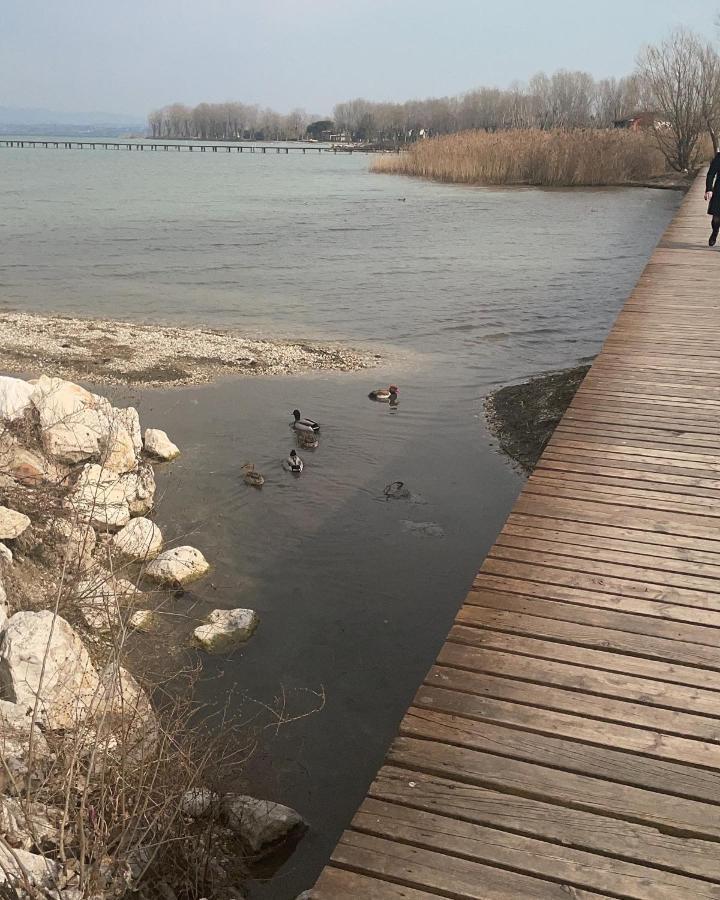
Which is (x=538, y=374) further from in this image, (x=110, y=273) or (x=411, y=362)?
(x=110, y=273)

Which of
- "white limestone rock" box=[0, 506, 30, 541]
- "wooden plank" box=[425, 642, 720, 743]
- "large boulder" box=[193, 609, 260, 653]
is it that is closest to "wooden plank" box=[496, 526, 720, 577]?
"wooden plank" box=[425, 642, 720, 743]

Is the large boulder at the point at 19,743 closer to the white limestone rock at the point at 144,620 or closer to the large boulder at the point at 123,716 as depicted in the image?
the large boulder at the point at 123,716

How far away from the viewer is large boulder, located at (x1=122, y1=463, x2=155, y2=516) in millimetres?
7699

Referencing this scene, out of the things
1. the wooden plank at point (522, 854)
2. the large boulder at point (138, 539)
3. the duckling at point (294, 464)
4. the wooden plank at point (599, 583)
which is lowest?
the large boulder at point (138, 539)

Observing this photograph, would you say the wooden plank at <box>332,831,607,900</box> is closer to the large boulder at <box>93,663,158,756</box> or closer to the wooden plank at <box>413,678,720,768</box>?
the wooden plank at <box>413,678,720,768</box>

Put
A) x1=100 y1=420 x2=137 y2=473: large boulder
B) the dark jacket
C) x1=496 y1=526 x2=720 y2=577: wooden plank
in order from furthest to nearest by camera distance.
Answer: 1. the dark jacket
2. x1=100 y1=420 x2=137 y2=473: large boulder
3. x1=496 y1=526 x2=720 y2=577: wooden plank

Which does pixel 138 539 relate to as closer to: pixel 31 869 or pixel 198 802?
pixel 198 802

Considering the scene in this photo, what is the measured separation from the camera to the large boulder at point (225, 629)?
5.76 metres

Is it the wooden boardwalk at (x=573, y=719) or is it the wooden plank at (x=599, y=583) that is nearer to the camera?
the wooden boardwalk at (x=573, y=719)

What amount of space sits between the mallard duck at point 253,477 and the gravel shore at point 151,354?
11.7ft

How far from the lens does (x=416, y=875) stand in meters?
2.47

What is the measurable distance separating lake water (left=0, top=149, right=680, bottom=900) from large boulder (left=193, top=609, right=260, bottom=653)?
11 centimetres

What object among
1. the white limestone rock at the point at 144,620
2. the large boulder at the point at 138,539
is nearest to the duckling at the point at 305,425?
the large boulder at the point at 138,539

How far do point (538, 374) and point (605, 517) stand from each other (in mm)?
8058
